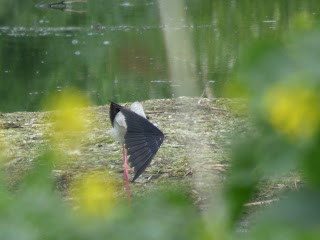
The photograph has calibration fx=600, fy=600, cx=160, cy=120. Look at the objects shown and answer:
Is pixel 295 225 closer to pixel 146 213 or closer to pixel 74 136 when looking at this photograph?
pixel 146 213

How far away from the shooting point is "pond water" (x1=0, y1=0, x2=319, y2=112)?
5016 mm

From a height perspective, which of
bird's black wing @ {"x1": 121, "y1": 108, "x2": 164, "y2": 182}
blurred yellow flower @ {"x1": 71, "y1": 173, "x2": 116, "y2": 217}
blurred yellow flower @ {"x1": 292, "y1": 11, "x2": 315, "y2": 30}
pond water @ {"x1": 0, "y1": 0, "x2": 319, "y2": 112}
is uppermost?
blurred yellow flower @ {"x1": 292, "y1": 11, "x2": 315, "y2": 30}

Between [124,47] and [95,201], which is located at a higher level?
[95,201]

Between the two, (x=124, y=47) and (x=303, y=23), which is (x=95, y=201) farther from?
(x=124, y=47)

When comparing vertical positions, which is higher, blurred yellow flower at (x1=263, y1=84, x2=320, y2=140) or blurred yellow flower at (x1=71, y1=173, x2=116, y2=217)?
blurred yellow flower at (x1=263, y1=84, x2=320, y2=140)

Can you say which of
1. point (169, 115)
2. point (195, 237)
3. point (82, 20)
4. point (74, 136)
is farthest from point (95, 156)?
point (82, 20)

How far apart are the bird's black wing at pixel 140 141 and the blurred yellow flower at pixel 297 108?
1919mm

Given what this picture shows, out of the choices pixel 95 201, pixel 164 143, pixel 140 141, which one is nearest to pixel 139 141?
pixel 140 141

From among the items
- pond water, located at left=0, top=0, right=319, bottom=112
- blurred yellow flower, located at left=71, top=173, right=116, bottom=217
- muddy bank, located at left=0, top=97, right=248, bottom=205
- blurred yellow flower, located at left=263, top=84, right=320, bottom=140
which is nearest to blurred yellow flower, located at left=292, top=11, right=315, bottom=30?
blurred yellow flower, located at left=263, top=84, right=320, bottom=140

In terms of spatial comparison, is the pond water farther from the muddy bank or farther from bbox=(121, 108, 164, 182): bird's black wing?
bbox=(121, 108, 164, 182): bird's black wing

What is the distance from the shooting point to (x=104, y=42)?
6891 mm

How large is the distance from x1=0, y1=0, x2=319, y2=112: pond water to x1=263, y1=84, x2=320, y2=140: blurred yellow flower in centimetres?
334

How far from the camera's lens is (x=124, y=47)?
260 inches

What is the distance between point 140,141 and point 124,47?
14.7 ft
